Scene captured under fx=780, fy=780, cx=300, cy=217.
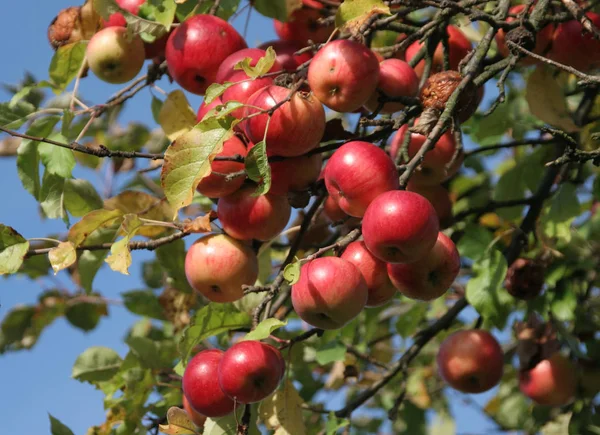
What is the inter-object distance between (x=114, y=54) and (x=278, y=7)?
1.64 feet

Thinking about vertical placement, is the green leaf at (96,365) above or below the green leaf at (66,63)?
below

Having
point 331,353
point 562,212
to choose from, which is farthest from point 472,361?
point 562,212

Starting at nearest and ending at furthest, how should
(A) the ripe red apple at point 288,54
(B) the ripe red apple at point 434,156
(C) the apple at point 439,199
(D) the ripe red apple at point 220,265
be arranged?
(D) the ripe red apple at point 220,265 < (B) the ripe red apple at point 434,156 < (A) the ripe red apple at point 288,54 < (C) the apple at point 439,199

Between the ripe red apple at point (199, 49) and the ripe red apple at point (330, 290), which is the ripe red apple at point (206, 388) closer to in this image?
the ripe red apple at point (330, 290)

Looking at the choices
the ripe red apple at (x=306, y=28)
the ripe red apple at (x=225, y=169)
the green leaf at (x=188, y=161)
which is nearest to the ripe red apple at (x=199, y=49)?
the ripe red apple at (x=306, y=28)

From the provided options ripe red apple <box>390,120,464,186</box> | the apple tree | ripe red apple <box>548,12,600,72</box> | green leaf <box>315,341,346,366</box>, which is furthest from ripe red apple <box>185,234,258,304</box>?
ripe red apple <box>548,12,600,72</box>

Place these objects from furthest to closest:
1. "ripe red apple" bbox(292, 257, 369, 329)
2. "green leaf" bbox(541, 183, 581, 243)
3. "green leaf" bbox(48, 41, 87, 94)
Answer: "green leaf" bbox(541, 183, 581, 243)
"green leaf" bbox(48, 41, 87, 94)
"ripe red apple" bbox(292, 257, 369, 329)

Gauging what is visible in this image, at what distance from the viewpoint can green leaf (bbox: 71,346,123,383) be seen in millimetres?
2602

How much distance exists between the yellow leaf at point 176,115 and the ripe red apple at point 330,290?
710 millimetres

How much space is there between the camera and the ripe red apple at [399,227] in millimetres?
1522

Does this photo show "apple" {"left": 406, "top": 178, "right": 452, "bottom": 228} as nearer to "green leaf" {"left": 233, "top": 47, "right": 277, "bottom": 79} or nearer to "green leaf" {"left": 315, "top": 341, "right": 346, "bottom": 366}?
"green leaf" {"left": 315, "top": 341, "right": 346, "bottom": 366}

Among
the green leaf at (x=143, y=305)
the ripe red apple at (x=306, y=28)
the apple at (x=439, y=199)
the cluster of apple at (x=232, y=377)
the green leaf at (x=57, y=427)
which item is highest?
the ripe red apple at (x=306, y=28)

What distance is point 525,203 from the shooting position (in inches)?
104

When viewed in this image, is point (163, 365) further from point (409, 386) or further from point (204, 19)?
point (409, 386)
